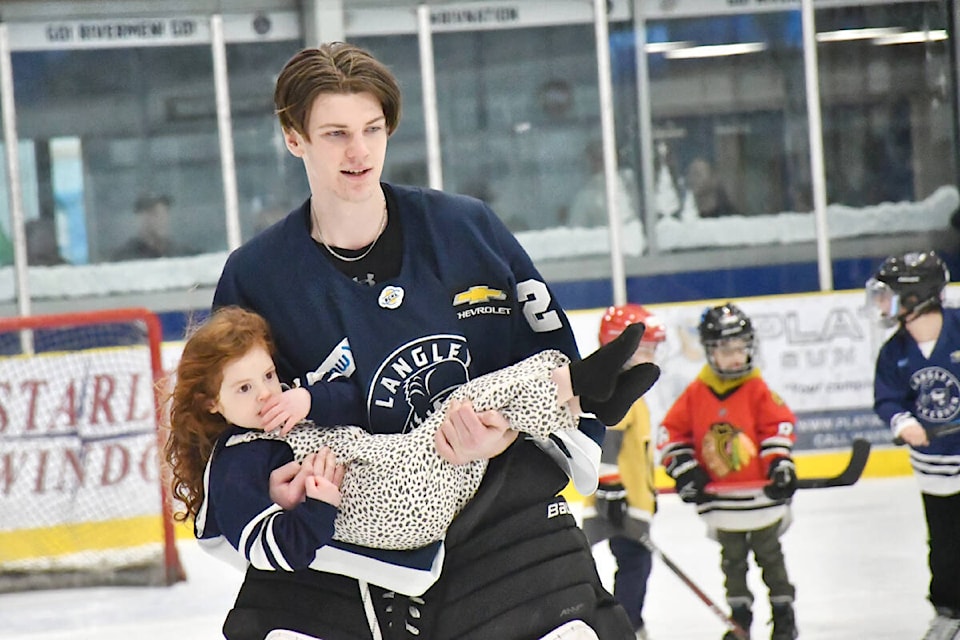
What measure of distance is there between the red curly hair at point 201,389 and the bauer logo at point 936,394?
2225 mm

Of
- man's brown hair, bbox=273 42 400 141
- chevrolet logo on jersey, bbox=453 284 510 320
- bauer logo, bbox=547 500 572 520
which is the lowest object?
bauer logo, bbox=547 500 572 520

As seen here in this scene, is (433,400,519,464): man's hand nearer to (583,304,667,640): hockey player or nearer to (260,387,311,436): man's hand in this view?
(260,387,311,436): man's hand

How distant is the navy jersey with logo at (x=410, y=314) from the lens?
1311 millimetres

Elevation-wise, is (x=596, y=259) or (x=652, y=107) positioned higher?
(x=652, y=107)

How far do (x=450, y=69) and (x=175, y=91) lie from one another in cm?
136

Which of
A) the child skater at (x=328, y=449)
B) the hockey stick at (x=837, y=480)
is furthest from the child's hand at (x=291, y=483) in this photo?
the hockey stick at (x=837, y=480)

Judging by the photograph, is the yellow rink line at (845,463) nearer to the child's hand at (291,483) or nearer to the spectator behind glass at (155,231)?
the spectator behind glass at (155,231)

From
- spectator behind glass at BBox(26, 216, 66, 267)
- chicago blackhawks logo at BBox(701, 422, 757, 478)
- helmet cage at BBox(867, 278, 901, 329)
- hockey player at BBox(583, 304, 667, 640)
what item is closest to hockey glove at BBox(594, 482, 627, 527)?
hockey player at BBox(583, 304, 667, 640)

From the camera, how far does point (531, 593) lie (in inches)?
50.9

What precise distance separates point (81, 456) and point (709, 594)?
2.12 m

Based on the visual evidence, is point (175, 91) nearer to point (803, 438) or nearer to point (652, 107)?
point (652, 107)

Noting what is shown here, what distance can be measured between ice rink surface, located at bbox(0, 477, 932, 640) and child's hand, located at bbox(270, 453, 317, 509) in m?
2.22

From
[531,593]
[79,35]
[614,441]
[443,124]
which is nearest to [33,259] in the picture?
[79,35]

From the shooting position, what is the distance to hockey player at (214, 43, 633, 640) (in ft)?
4.24
